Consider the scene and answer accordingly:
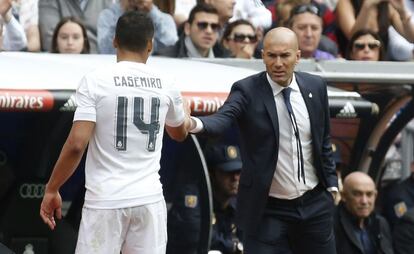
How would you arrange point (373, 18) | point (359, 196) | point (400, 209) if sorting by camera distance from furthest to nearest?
point (373, 18), point (400, 209), point (359, 196)

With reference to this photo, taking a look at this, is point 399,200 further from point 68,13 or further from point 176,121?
point 176,121

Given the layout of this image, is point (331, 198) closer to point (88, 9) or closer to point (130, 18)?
point (130, 18)

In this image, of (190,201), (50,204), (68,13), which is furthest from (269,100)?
(68,13)

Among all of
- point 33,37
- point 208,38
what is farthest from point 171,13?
point 33,37

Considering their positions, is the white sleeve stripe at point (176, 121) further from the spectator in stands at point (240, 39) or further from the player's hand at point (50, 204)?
the spectator in stands at point (240, 39)

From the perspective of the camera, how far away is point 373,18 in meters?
13.5

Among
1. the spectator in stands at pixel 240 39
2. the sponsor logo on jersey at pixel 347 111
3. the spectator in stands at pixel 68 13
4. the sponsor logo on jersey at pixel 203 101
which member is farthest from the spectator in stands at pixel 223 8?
the sponsor logo on jersey at pixel 203 101

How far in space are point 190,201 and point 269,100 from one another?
7.05ft

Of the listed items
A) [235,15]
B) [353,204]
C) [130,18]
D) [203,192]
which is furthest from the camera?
[235,15]

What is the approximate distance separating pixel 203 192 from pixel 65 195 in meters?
1.01

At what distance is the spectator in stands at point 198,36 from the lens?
1231 centimetres

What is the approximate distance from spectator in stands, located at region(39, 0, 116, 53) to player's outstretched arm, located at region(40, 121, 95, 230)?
4.38 metres

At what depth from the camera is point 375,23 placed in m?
13.5

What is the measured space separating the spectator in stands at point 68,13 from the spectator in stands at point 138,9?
10.8 inches
